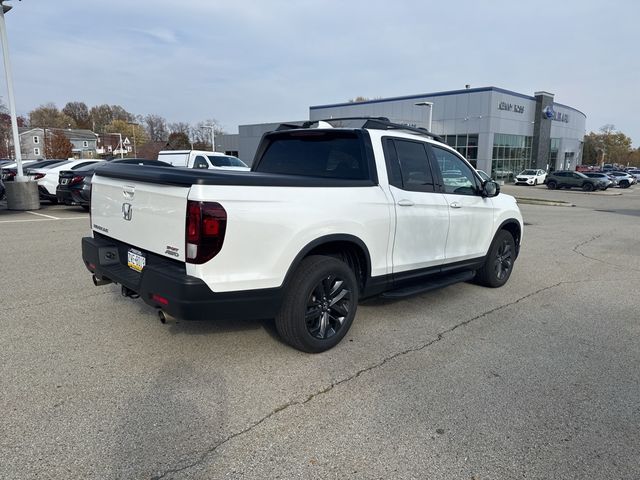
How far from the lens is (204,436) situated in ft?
8.77

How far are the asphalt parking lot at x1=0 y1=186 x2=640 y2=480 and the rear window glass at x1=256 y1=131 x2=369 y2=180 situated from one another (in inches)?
63.3

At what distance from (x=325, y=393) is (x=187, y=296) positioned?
120 cm

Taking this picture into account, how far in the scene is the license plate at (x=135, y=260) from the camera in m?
3.55

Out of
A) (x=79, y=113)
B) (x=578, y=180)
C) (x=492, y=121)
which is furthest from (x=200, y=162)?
(x=79, y=113)

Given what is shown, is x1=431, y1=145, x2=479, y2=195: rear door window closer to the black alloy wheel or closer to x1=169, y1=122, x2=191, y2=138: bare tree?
the black alloy wheel

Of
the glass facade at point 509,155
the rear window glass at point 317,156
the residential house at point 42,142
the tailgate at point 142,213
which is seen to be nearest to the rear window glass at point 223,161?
the rear window glass at point 317,156

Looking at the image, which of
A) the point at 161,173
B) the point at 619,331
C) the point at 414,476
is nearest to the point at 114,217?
the point at 161,173

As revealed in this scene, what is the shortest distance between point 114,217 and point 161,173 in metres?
1.00

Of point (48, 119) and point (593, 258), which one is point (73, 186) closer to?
point (593, 258)

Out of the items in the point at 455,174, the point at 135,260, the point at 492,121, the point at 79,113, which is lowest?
the point at 135,260

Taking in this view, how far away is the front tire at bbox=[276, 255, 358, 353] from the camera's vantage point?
3.50m

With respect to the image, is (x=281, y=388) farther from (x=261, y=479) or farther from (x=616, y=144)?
(x=616, y=144)

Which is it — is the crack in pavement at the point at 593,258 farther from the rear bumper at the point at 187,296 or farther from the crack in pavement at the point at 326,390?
the rear bumper at the point at 187,296

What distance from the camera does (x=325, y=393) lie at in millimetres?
3201
